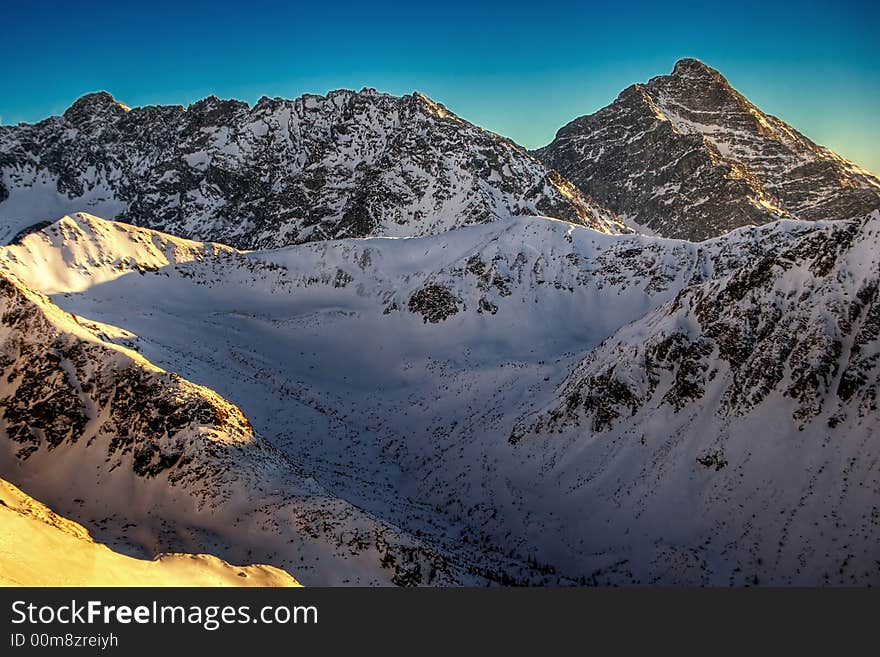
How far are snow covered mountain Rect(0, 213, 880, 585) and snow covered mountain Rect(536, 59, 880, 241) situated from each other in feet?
274

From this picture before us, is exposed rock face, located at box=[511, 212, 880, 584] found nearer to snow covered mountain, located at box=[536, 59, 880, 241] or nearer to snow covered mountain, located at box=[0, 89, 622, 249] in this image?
snow covered mountain, located at box=[0, 89, 622, 249]

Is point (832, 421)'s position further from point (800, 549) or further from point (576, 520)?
point (576, 520)

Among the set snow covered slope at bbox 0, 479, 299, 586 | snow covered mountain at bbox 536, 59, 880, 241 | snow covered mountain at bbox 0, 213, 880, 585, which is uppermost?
snow covered mountain at bbox 536, 59, 880, 241

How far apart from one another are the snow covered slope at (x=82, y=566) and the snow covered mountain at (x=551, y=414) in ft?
13.5

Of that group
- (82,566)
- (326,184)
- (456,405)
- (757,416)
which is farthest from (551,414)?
(326,184)

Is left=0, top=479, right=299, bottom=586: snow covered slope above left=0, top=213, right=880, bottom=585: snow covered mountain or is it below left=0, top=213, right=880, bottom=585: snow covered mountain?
below

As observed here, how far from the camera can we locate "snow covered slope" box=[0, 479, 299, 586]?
1694cm

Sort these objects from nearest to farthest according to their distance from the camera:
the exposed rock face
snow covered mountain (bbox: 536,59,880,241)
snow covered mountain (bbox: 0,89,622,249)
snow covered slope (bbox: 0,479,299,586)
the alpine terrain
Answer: snow covered slope (bbox: 0,479,299,586)
the alpine terrain
the exposed rock face
snow covered mountain (bbox: 0,89,622,249)
snow covered mountain (bbox: 536,59,880,241)

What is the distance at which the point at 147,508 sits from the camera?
29.3 metres

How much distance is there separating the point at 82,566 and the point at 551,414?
32.1 meters

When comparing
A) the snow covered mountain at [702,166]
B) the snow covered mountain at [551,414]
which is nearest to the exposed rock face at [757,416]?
the snow covered mountain at [551,414]

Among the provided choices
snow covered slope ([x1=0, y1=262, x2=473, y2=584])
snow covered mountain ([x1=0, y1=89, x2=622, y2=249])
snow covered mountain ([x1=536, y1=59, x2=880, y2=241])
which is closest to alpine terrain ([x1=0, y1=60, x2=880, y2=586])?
snow covered slope ([x1=0, y1=262, x2=473, y2=584])

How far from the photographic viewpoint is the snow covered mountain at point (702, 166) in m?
146

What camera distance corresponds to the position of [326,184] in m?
165
